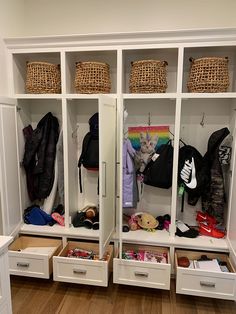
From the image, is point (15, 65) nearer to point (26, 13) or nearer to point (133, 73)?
point (26, 13)

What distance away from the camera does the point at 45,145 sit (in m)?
2.32

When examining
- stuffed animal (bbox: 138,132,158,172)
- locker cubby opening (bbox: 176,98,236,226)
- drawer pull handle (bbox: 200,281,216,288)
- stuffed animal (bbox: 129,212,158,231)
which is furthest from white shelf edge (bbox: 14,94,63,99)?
drawer pull handle (bbox: 200,281,216,288)

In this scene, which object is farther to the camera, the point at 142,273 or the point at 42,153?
the point at 42,153

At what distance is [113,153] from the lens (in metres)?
2.09

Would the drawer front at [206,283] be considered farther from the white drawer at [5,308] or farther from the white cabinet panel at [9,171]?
the white cabinet panel at [9,171]

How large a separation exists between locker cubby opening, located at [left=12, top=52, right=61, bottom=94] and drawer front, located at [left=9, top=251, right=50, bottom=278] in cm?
146

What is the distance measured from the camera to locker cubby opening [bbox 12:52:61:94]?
2.24m

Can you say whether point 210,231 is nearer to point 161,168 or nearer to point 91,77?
point 161,168

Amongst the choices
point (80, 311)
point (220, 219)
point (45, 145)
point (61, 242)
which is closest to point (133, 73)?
point (45, 145)

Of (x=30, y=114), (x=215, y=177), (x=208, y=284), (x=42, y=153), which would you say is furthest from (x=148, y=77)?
(x=208, y=284)

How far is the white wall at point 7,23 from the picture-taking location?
2105mm

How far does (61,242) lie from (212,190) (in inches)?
56.8

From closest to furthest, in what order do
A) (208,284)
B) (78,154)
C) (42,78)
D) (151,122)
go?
(208,284) < (42,78) < (151,122) < (78,154)

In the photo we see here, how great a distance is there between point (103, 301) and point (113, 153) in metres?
1.19
